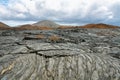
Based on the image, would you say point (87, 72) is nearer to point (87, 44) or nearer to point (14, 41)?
point (87, 44)

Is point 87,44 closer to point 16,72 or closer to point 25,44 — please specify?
point 25,44

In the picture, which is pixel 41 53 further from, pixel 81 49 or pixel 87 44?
pixel 87 44

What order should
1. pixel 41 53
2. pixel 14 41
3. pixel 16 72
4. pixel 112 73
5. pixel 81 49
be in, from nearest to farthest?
pixel 16 72 < pixel 112 73 < pixel 41 53 < pixel 81 49 < pixel 14 41

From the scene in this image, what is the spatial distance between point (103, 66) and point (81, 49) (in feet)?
7.19

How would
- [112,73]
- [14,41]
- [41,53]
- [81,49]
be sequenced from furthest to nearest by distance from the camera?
[14,41] < [81,49] < [41,53] < [112,73]

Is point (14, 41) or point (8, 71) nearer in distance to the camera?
point (8, 71)

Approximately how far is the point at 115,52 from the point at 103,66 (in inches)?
99.0

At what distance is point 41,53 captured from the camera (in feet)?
42.5

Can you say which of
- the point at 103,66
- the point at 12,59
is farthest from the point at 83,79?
the point at 12,59

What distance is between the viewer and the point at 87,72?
11.8m

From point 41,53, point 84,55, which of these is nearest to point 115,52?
point 84,55

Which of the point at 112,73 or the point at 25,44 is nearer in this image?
the point at 112,73

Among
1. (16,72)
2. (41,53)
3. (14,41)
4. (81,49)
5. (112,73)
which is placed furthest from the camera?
(14,41)

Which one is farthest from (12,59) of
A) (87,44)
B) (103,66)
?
(87,44)
